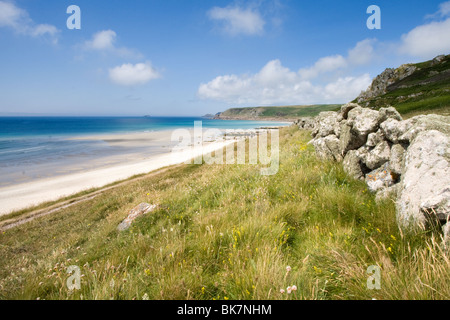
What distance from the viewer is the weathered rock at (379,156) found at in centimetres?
542

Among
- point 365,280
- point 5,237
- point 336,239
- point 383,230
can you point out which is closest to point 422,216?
point 383,230

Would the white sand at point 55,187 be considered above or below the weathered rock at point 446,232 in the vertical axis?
below

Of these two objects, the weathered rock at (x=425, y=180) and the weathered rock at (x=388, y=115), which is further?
the weathered rock at (x=388, y=115)

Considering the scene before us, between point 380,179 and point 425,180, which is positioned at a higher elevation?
point 425,180

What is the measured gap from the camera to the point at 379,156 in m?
5.45

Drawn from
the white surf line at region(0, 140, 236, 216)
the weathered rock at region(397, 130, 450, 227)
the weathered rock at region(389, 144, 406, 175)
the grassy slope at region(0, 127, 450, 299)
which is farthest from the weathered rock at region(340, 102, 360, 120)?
the white surf line at region(0, 140, 236, 216)

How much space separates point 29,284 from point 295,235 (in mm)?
4320

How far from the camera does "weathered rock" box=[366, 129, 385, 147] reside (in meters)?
5.79

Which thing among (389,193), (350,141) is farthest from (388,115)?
(389,193)

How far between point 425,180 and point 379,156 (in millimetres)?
2447

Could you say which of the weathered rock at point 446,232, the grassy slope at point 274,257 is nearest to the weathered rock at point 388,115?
the grassy slope at point 274,257

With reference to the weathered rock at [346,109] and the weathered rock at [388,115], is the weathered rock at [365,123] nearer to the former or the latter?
the weathered rock at [388,115]

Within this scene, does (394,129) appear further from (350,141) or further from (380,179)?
(350,141)

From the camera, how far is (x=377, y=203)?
410 cm
